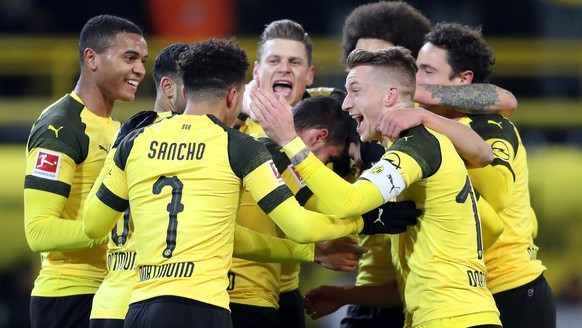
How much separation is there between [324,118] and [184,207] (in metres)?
1.24

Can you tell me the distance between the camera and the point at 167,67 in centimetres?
537

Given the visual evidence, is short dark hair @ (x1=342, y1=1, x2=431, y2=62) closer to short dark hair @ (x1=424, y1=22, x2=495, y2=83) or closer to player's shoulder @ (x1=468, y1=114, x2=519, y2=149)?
short dark hair @ (x1=424, y1=22, x2=495, y2=83)

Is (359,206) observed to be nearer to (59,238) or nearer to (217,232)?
(217,232)

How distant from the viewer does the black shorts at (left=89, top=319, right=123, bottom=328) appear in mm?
4824

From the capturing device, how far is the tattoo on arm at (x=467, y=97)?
5.27 metres

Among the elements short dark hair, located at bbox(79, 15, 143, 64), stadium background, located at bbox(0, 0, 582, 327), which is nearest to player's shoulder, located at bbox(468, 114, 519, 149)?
short dark hair, located at bbox(79, 15, 143, 64)

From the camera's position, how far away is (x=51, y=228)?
514 cm

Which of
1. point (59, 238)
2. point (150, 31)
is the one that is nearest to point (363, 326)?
point (59, 238)

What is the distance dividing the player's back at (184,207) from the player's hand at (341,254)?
883mm

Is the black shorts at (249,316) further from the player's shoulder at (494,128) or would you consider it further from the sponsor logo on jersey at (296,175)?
the player's shoulder at (494,128)

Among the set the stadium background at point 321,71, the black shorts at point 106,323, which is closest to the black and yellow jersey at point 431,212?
the black shorts at point 106,323

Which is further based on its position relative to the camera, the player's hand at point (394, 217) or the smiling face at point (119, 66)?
the smiling face at point (119, 66)

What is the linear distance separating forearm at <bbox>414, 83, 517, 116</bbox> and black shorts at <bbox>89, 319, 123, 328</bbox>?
1832 millimetres

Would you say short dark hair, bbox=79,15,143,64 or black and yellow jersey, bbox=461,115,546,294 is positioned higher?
short dark hair, bbox=79,15,143,64
